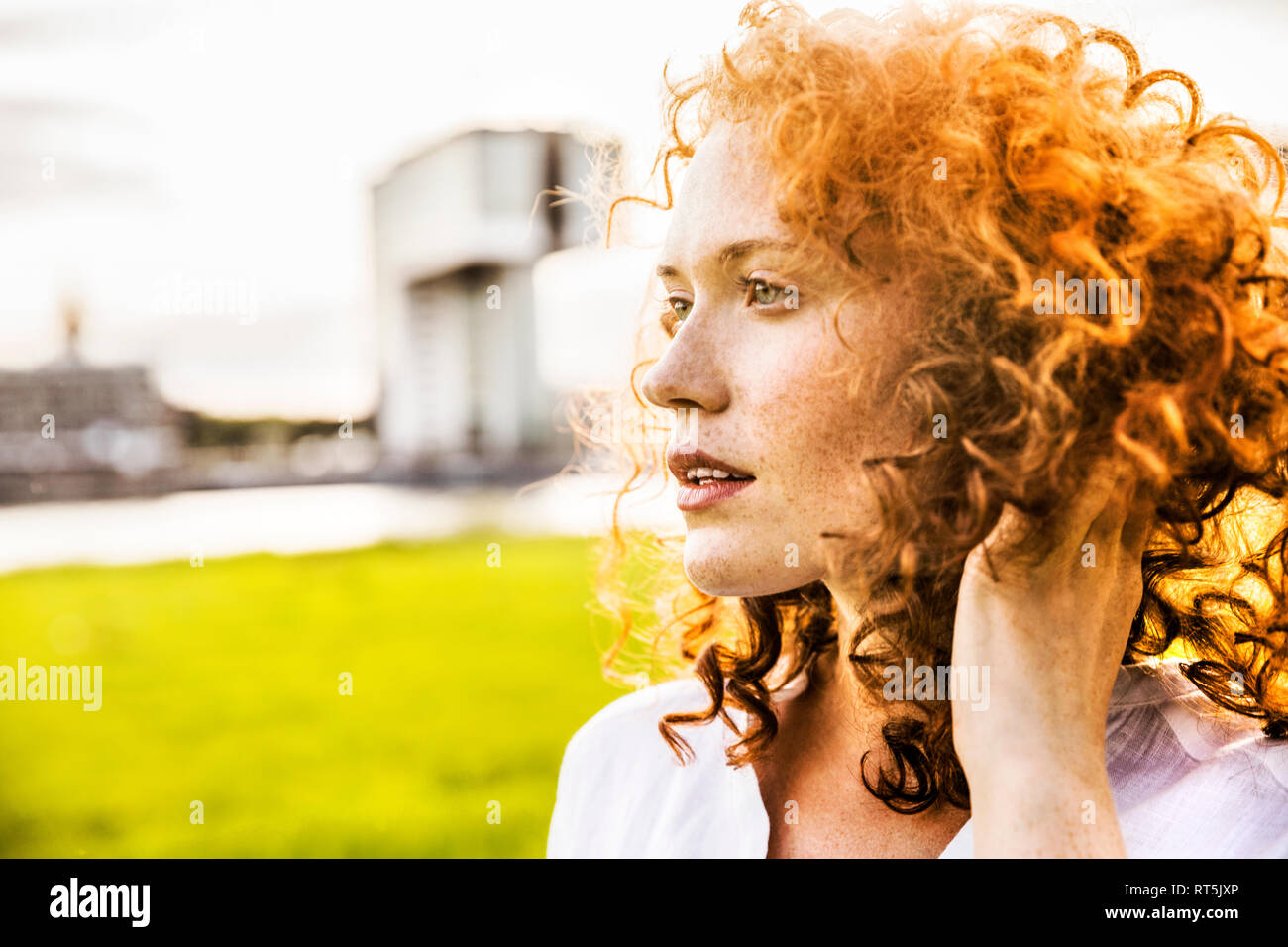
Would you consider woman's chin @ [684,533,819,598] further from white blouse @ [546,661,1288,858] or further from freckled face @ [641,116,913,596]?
white blouse @ [546,661,1288,858]

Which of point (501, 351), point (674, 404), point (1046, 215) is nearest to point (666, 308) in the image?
point (674, 404)

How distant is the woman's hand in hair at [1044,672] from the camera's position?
4.37ft

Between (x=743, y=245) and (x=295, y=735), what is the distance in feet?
20.6

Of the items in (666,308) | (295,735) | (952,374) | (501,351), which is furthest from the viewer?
(501,351)

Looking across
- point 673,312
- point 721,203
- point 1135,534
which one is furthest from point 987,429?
point 673,312

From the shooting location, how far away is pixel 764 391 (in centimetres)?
158

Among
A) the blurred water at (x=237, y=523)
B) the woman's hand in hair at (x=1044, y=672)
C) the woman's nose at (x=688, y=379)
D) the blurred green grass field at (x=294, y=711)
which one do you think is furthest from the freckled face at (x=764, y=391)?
the blurred water at (x=237, y=523)

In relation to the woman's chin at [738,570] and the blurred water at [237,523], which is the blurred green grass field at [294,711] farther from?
the woman's chin at [738,570]

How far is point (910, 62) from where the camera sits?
5.36 feet

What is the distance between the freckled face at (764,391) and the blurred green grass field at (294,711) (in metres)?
2.69

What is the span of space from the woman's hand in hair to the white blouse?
0.18 meters

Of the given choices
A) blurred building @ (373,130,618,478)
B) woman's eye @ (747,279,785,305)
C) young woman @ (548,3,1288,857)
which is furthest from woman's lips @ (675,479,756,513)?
→ blurred building @ (373,130,618,478)

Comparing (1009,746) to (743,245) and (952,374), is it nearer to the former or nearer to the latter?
(952,374)

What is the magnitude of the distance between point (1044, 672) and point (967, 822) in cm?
41
